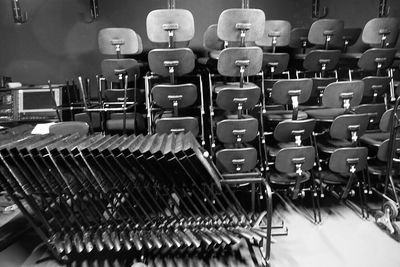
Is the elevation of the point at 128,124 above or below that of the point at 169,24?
below

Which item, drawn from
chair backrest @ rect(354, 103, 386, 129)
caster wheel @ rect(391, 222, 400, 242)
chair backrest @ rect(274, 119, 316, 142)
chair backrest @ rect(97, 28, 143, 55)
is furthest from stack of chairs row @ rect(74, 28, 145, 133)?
caster wheel @ rect(391, 222, 400, 242)

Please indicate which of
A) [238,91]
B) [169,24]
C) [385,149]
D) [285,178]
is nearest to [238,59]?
[238,91]

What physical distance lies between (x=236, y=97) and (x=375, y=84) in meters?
1.70

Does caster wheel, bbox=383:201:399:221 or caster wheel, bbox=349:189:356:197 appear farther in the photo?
caster wheel, bbox=349:189:356:197

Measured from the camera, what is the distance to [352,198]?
3.94 meters

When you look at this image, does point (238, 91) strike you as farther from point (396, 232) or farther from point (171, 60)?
point (396, 232)

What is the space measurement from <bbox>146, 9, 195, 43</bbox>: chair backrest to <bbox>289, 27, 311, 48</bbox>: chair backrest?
1.57 meters

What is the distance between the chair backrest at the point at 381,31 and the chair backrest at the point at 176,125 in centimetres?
250

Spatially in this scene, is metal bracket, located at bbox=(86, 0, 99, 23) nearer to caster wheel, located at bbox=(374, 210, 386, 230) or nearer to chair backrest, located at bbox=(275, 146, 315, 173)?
chair backrest, located at bbox=(275, 146, 315, 173)

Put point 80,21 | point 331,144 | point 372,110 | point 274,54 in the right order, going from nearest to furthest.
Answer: point 372,110
point 331,144
point 274,54
point 80,21

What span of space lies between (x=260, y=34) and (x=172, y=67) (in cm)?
97

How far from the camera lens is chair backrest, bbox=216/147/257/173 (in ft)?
10.4

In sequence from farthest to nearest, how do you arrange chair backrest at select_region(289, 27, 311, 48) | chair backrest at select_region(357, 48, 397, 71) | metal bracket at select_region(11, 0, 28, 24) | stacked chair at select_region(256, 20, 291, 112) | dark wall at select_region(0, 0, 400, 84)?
dark wall at select_region(0, 0, 400, 84), metal bracket at select_region(11, 0, 28, 24), chair backrest at select_region(289, 27, 311, 48), stacked chair at select_region(256, 20, 291, 112), chair backrest at select_region(357, 48, 397, 71)

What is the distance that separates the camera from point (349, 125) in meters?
3.20
